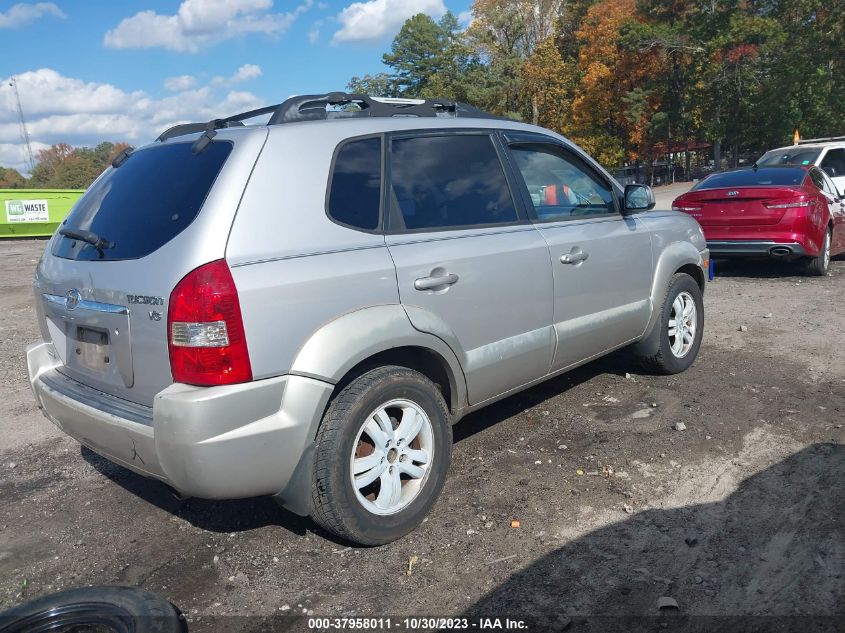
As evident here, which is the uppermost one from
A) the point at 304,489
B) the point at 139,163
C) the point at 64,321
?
the point at 139,163

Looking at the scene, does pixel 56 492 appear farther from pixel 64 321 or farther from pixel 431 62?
pixel 431 62

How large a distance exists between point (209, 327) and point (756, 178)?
9.20 m

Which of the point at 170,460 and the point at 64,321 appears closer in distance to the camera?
the point at 170,460

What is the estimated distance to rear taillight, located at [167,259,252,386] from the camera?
2.72 metres

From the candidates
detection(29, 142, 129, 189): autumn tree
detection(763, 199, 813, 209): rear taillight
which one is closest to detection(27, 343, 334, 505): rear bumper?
detection(763, 199, 813, 209): rear taillight

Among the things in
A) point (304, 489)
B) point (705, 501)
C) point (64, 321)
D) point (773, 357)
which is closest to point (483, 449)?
point (705, 501)

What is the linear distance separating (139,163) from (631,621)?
3005 millimetres

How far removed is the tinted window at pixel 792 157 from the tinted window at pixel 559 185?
8.98 metres

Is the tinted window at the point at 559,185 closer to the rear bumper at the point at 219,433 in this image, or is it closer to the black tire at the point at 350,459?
the black tire at the point at 350,459

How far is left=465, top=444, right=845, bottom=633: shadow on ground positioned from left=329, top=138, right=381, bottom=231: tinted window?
172 cm

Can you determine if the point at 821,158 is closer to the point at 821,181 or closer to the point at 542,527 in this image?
the point at 821,181

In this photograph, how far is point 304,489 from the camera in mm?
3002

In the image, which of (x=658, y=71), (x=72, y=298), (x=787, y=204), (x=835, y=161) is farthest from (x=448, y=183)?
(x=658, y=71)

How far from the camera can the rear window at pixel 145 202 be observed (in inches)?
117
